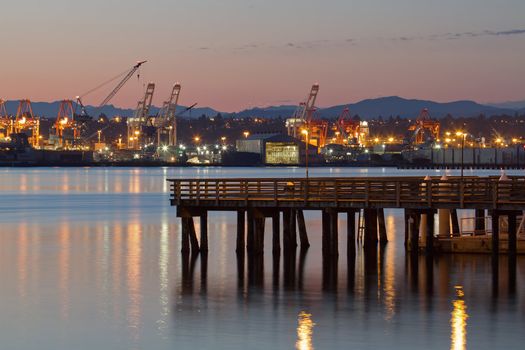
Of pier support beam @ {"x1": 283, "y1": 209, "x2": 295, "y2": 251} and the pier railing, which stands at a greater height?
the pier railing

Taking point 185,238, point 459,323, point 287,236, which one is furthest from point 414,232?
point 459,323

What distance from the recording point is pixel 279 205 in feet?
144

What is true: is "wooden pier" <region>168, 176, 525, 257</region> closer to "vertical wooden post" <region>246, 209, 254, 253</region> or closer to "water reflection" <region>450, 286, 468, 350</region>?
"vertical wooden post" <region>246, 209, 254, 253</region>

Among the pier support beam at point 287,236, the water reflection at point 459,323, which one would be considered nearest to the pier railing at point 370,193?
the pier support beam at point 287,236

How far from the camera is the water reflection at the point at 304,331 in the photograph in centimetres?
2722

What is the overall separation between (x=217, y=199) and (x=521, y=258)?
12.5 metres

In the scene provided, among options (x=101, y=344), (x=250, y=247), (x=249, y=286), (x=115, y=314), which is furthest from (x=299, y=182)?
(x=101, y=344)

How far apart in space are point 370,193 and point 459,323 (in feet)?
42.1

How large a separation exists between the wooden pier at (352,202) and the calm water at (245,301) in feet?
3.57

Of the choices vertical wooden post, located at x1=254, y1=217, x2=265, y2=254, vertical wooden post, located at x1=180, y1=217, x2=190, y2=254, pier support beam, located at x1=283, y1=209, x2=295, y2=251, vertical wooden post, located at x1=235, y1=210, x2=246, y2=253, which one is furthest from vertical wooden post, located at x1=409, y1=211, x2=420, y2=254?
vertical wooden post, located at x1=180, y1=217, x2=190, y2=254

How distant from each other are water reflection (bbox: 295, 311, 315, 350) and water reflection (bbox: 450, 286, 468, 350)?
11.9ft

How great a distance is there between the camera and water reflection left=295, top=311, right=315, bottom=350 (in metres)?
27.2

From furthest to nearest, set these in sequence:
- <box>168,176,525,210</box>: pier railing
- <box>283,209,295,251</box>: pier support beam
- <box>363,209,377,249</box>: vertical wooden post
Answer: <box>363,209,377,249</box>: vertical wooden post < <box>283,209,295,251</box>: pier support beam < <box>168,176,525,210</box>: pier railing

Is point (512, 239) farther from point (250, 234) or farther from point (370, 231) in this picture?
point (250, 234)
